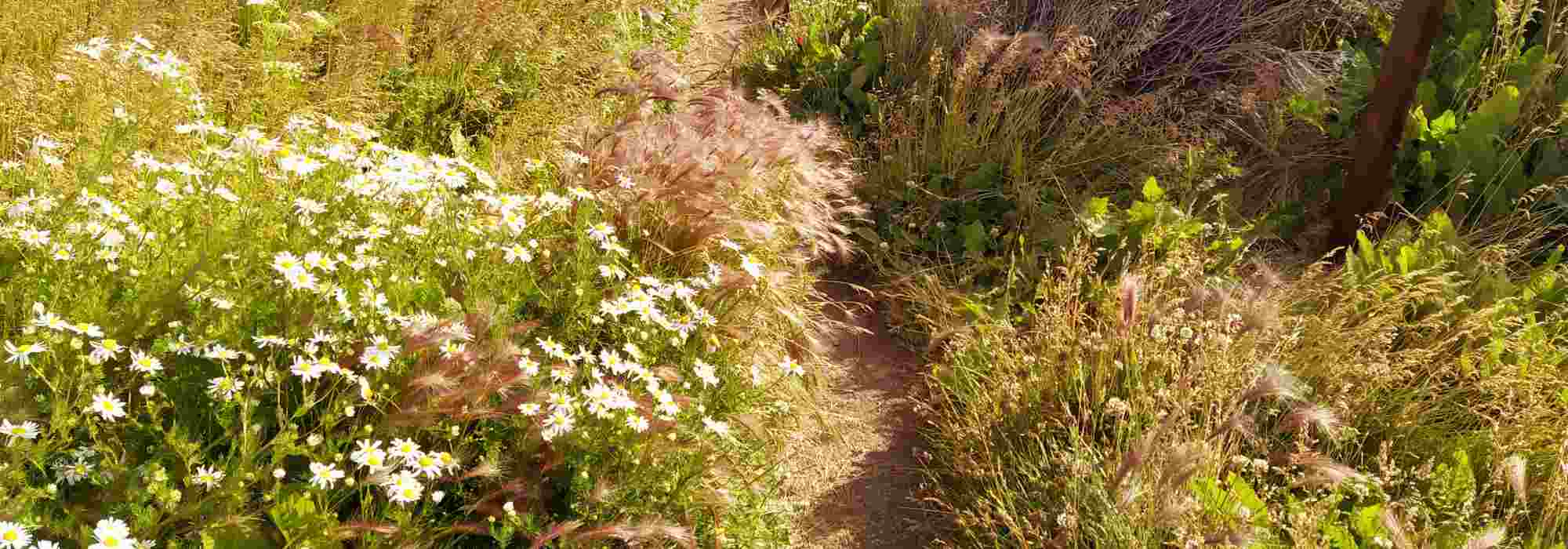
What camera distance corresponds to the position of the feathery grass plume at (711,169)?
3.84 metres

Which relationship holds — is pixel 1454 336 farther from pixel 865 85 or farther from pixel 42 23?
pixel 42 23

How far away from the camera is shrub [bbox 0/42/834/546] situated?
8.10 feet

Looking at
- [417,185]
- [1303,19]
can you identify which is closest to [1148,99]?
[1303,19]

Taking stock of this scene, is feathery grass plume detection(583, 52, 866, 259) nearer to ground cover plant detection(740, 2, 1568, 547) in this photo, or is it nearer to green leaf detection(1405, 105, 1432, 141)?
ground cover plant detection(740, 2, 1568, 547)

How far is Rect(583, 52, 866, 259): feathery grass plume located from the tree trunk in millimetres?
1949

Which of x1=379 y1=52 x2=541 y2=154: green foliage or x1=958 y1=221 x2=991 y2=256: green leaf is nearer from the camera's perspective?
x1=379 y1=52 x2=541 y2=154: green foliage

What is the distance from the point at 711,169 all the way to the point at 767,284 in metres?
0.42

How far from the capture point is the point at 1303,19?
20.1ft

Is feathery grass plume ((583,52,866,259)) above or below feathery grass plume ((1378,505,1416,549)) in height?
above

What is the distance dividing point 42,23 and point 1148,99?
13.8ft

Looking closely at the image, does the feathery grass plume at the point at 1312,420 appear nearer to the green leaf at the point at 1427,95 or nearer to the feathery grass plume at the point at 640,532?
the feathery grass plume at the point at 640,532

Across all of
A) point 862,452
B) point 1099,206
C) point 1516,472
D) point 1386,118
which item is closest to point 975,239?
point 1099,206

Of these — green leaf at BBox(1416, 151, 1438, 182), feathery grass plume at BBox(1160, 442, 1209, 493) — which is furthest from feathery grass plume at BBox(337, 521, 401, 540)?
green leaf at BBox(1416, 151, 1438, 182)

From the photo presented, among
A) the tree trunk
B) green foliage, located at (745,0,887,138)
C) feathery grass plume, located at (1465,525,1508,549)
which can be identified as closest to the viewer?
feathery grass plume, located at (1465,525,1508,549)
